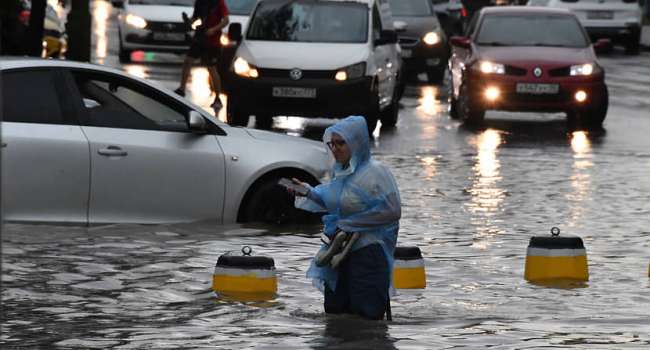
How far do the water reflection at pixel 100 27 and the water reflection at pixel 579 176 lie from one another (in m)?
14.7

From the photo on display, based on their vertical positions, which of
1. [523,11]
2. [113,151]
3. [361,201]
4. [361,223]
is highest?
[361,201]

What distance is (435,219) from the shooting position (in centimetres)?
1497

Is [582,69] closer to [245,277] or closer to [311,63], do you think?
[311,63]

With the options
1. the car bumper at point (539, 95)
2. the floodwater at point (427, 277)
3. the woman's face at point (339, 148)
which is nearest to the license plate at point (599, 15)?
the car bumper at point (539, 95)

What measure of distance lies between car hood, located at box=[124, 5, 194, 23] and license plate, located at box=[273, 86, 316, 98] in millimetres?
12893

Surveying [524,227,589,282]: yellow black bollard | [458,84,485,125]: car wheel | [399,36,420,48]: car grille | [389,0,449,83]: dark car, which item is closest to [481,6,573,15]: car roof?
[458,84,485,125]: car wheel

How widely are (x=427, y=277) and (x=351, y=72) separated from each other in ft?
37.3

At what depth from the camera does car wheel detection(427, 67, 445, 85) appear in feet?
113

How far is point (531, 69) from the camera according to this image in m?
24.5

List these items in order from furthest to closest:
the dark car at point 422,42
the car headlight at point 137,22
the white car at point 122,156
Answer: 1. the car headlight at point 137,22
2. the dark car at point 422,42
3. the white car at point 122,156

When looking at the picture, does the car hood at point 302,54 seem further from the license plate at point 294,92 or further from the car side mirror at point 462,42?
the car side mirror at point 462,42

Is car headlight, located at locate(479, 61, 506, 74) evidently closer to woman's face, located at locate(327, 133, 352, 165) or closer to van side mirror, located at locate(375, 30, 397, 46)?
van side mirror, located at locate(375, 30, 397, 46)

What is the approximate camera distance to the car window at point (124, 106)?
512 inches

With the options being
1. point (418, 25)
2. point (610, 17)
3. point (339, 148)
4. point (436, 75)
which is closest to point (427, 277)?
point (339, 148)
